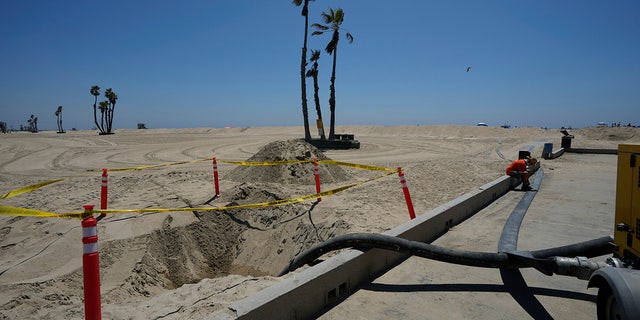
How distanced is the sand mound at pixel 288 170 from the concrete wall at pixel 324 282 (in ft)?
21.0

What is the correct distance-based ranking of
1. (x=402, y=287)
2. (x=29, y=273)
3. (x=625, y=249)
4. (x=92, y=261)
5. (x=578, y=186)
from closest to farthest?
(x=92, y=261)
(x=625, y=249)
(x=402, y=287)
(x=29, y=273)
(x=578, y=186)

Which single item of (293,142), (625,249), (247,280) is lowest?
(247,280)

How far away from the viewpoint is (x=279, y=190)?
421 inches

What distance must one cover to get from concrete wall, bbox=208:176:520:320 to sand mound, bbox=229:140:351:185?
6406 mm

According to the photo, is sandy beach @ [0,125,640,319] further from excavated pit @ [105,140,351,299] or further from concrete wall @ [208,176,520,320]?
concrete wall @ [208,176,520,320]

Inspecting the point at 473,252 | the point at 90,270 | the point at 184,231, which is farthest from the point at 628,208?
the point at 184,231

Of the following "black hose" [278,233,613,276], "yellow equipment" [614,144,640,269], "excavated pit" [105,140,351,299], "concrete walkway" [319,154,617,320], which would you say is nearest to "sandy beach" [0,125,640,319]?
"excavated pit" [105,140,351,299]

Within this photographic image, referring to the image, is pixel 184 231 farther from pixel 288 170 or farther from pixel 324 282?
pixel 324 282

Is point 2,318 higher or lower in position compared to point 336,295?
lower

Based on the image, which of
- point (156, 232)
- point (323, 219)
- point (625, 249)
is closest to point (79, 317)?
point (156, 232)

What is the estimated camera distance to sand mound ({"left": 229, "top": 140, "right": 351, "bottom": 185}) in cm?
1236

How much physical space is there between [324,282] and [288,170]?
28.1ft

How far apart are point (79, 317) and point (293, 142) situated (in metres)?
10.3

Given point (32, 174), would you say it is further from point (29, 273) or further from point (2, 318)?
point (2, 318)
